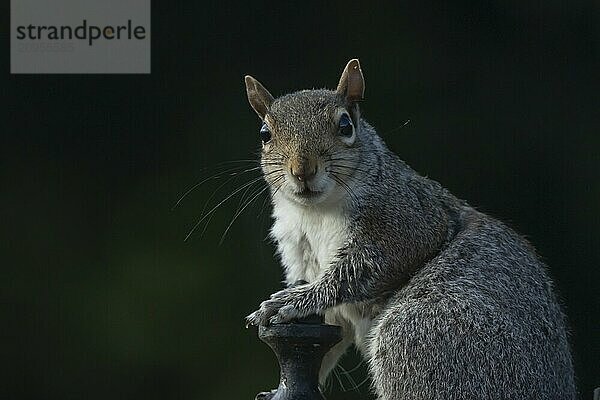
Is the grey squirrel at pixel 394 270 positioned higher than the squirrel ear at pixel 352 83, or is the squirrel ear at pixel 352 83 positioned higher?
the squirrel ear at pixel 352 83

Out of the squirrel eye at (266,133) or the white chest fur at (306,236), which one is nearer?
the squirrel eye at (266,133)

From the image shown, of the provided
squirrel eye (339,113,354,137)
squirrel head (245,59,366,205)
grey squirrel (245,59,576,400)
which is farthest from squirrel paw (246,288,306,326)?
squirrel eye (339,113,354,137)

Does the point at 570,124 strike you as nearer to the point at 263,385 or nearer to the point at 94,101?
the point at 263,385

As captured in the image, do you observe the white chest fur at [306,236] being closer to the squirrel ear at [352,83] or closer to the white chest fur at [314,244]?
the white chest fur at [314,244]

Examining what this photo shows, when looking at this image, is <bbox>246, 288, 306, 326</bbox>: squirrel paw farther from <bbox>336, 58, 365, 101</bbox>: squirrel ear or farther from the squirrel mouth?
<bbox>336, 58, 365, 101</bbox>: squirrel ear

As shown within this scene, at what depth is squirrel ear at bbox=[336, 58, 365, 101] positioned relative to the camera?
69.0 inches

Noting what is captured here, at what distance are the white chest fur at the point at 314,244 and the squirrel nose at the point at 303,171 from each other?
0.75ft

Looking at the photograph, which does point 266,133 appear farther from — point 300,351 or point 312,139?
point 300,351

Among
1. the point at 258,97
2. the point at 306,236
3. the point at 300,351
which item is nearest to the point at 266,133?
the point at 258,97

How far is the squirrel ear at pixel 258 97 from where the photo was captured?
181 cm

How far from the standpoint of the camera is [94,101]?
3.26 meters

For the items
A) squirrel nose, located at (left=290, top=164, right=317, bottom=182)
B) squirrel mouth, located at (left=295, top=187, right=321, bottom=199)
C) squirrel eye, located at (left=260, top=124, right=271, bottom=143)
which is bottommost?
squirrel mouth, located at (left=295, top=187, right=321, bottom=199)

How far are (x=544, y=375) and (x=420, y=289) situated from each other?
0.76ft

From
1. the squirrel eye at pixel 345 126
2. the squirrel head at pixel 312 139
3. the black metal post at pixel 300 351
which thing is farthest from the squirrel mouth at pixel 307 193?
the black metal post at pixel 300 351
